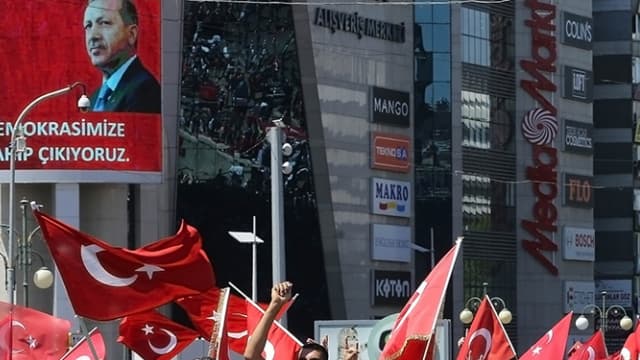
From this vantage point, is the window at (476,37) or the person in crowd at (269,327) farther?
the window at (476,37)

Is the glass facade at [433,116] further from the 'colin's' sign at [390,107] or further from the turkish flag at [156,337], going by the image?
the turkish flag at [156,337]

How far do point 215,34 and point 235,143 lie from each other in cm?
371

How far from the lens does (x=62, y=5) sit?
62781 mm

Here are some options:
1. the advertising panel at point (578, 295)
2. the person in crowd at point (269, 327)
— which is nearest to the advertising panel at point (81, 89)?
the advertising panel at point (578, 295)

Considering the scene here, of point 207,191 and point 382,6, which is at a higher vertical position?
point 382,6

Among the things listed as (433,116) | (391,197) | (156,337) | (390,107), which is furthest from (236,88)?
(156,337)

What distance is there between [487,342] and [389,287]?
52882 millimetres

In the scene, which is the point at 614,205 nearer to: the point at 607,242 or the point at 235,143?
the point at 607,242

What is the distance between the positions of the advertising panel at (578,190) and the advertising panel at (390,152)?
10.3 metres

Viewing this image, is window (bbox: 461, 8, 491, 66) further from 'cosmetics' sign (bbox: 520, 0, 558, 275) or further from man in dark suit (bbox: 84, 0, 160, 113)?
man in dark suit (bbox: 84, 0, 160, 113)

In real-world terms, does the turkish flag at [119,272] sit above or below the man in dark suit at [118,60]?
below

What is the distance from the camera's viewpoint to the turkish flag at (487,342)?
25.4 m

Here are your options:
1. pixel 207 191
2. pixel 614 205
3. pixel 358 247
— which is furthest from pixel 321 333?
pixel 614 205

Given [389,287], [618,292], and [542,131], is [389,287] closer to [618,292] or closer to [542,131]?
[542,131]
